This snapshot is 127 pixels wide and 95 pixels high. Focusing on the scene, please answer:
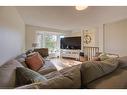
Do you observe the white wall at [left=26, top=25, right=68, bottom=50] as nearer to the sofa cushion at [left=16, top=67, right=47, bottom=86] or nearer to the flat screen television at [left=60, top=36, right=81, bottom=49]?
the flat screen television at [left=60, top=36, right=81, bottom=49]

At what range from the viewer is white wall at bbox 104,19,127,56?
4.14m

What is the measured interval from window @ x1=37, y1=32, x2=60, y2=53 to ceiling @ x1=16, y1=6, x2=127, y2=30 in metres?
0.43

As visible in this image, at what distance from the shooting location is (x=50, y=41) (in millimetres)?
4281

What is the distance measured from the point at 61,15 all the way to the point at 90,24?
4.33ft

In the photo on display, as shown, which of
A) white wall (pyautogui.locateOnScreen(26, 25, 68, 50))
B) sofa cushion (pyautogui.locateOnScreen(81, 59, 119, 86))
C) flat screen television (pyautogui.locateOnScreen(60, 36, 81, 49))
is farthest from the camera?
flat screen television (pyautogui.locateOnScreen(60, 36, 81, 49))

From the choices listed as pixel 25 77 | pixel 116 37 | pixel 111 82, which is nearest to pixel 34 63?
pixel 25 77

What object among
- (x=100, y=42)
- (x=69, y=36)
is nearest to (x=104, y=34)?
(x=100, y=42)

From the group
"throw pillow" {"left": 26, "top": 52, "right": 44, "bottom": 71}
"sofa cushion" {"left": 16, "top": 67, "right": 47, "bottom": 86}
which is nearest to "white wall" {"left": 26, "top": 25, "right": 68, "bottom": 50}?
"throw pillow" {"left": 26, "top": 52, "right": 44, "bottom": 71}

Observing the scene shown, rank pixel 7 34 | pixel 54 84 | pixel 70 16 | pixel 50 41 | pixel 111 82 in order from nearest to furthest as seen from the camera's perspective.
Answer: pixel 54 84
pixel 111 82
pixel 7 34
pixel 70 16
pixel 50 41

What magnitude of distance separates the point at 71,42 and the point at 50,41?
110 centimetres

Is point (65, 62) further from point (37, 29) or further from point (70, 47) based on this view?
point (37, 29)

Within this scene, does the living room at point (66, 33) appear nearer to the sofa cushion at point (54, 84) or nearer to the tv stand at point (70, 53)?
the tv stand at point (70, 53)

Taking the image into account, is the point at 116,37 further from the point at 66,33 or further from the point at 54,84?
the point at 54,84

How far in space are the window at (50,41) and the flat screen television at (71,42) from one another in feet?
1.11
